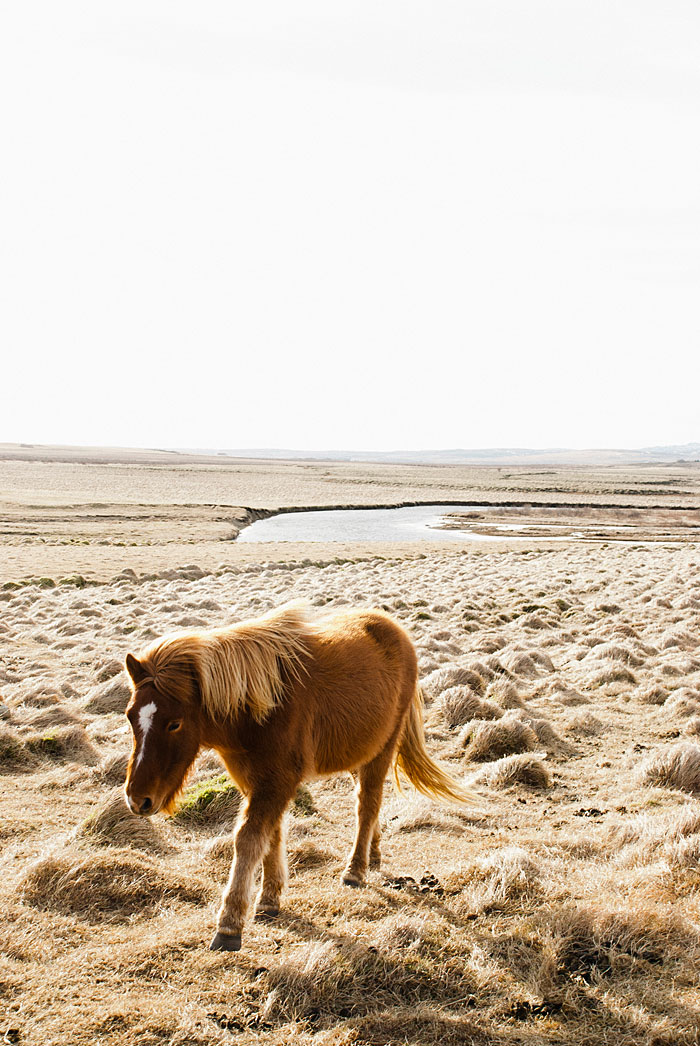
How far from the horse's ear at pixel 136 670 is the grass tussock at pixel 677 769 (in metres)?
5.22

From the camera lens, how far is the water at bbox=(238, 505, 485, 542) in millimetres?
44031

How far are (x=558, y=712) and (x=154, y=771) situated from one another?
6654mm

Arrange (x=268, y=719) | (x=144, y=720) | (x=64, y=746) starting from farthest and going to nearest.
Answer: (x=64, y=746) < (x=268, y=719) < (x=144, y=720)

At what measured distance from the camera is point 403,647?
6.13 m

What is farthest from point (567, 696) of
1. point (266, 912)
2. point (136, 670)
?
point (136, 670)

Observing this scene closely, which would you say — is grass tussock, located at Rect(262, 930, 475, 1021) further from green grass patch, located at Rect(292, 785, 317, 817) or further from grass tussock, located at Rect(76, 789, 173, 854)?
green grass patch, located at Rect(292, 785, 317, 817)

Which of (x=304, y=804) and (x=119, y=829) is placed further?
(x=304, y=804)

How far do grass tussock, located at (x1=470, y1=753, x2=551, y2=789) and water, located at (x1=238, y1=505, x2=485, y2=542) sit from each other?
115ft

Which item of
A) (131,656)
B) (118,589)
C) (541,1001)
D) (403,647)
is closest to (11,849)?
(131,656)

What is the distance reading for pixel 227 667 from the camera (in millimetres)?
4797

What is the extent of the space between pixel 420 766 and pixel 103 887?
2655mm

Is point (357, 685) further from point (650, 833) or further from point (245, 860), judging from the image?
point (650, 833)

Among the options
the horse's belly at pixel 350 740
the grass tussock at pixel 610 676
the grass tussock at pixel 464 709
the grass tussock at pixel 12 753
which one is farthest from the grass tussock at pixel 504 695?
the grass tussock at pixel 12 753

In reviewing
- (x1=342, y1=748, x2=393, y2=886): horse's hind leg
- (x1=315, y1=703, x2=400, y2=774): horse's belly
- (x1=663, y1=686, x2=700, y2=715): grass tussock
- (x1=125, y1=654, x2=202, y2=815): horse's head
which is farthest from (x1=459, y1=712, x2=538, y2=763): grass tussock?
(x1=125, y1=654, x2=202, y2=815): horse's head
